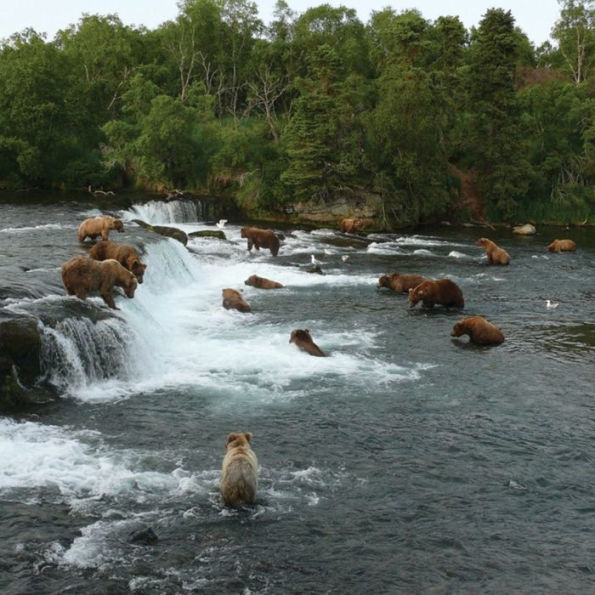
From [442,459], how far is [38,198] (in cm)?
3452

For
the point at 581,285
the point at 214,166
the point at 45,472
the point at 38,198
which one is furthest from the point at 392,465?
the point at 214,166

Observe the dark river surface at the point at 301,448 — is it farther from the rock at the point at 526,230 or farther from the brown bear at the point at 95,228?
the rock at the point at 526,230

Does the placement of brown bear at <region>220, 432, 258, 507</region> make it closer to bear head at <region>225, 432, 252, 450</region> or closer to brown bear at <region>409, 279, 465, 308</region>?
bear head at <region>225, 432, 252, 450</region>

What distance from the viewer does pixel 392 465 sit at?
38.8 feet

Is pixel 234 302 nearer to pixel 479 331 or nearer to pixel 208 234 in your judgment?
pixel 479 331

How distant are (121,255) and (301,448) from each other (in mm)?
9893

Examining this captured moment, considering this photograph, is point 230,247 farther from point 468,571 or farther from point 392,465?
point 468,571

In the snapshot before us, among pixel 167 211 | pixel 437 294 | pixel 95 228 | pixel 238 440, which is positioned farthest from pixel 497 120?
pixel 238 440

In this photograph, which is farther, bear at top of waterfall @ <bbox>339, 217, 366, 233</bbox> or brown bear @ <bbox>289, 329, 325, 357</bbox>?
bear at top of waterfall @ <bbox>339, 217, 366, 233</bbox>

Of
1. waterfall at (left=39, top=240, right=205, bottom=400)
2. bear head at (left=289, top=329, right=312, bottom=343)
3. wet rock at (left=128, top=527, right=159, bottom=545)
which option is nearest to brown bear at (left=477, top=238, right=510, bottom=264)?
bear head at (left=289, top=329, right=312, bottom=343)

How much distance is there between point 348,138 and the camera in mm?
42312

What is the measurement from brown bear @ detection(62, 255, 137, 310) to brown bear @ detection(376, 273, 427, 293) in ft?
33.0

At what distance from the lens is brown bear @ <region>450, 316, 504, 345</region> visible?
19.0 m

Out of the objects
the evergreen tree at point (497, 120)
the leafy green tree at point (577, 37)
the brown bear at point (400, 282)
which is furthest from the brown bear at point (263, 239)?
the leafy green tree at point (577, 37)
